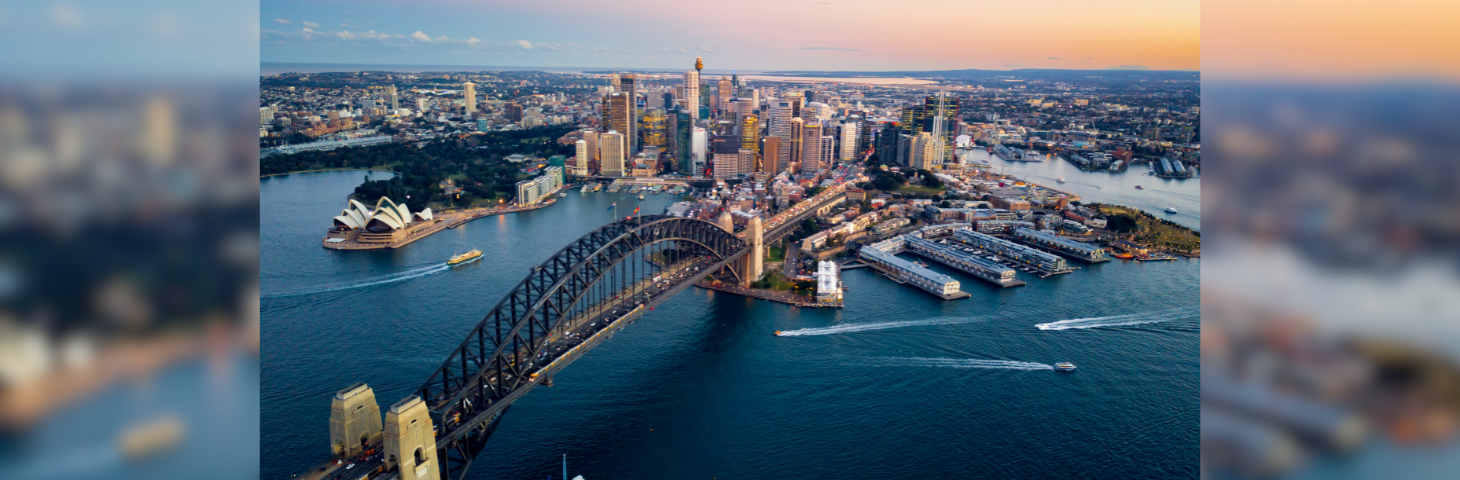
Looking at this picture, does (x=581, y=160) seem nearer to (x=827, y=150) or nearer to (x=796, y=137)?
(x=796, y=137)

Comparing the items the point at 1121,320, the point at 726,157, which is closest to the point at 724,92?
the point at 726,157

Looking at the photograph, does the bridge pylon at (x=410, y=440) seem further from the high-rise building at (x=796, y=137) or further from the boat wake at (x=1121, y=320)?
the high-rise building at (x=796, y=137)

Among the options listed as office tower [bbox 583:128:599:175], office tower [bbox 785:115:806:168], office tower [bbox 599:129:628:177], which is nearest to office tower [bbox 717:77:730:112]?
office tower [bbox 785:115:806:168]

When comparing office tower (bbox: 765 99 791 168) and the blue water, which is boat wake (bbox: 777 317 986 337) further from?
office tower (bbox: 765 99 791 168)

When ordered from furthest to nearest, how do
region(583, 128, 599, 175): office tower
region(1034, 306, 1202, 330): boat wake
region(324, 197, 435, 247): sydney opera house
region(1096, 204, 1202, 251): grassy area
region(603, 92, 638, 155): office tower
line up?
region(603, 92, 638, 155): office tower → region(583, 128, 599, 175): office tower → region(1096, 204, 1202, 251): grassy area → region(324, 197, 435, 247): sydney opera house → region(1034, 306, 1202, 330): boat wake

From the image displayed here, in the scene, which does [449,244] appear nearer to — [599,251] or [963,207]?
[599,251]

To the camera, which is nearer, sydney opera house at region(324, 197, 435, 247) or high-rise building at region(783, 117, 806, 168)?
sydney opera house at region(324, 197, 435, 247)
